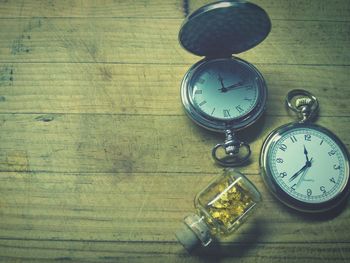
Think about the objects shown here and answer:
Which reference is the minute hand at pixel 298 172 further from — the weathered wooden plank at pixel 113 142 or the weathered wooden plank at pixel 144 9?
the weathered wooden plank at pixel 144 9

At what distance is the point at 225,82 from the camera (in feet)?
4.33

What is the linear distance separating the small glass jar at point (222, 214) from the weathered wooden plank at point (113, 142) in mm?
134

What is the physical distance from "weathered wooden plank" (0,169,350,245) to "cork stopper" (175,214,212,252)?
69mm

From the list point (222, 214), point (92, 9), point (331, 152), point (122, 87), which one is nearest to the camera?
point (222, 214)

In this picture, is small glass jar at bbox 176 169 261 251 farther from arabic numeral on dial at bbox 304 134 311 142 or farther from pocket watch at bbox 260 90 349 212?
arabic numeral on dial at bbox 304 134 311 142

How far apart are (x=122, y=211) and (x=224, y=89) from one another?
559 mm

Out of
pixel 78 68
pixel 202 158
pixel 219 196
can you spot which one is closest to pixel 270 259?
pixel 219 196

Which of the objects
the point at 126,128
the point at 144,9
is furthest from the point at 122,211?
the point at 144,9

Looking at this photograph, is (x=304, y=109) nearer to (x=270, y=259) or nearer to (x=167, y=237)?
(x=270, y=259)

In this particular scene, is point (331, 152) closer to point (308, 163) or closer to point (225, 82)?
point (308, 163)

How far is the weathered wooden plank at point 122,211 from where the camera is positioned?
120 cm

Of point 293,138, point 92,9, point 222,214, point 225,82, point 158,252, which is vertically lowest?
point 158,252

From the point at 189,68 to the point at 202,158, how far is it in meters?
0.35

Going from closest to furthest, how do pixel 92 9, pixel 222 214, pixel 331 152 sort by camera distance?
pixel 222 214, pixel 331 152, pixel 92 9
